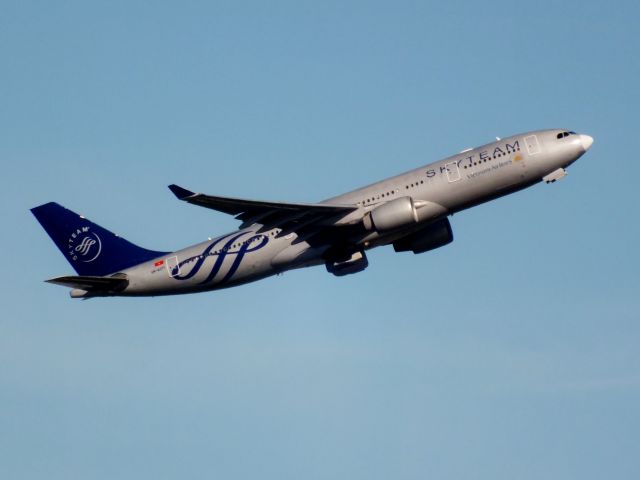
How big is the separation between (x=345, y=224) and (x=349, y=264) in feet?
8.15

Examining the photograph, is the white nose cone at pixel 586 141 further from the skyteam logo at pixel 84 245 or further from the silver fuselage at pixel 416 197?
the skyteam logo at pixel 84 245

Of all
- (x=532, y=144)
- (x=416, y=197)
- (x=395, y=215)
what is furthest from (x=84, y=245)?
(x=532, y=144)

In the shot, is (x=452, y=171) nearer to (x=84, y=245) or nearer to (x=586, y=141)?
(x=586, y=141)

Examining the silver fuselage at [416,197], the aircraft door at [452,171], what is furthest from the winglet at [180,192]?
the aircraft door at [452,171]

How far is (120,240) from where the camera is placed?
196 feet

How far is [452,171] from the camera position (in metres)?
52.6

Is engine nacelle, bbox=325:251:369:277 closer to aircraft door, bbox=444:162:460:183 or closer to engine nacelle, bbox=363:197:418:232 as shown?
engine nacelle, bbox=363:197:418:232

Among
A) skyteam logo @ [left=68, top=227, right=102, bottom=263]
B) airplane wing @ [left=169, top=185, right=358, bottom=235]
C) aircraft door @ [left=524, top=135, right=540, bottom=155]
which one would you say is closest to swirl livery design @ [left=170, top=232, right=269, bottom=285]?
airplane wing @ [left=169, top=185, right=358, bottom=235]

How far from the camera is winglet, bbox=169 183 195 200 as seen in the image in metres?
47.2

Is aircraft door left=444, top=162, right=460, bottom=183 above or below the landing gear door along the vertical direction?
above

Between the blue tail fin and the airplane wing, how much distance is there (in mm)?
8197

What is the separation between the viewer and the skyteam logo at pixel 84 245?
59.8 meters

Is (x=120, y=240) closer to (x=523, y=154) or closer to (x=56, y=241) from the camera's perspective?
(x=56, y=241)

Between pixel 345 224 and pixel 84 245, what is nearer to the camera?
pixel 345 224
